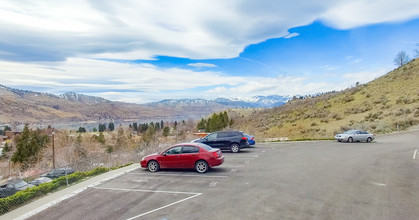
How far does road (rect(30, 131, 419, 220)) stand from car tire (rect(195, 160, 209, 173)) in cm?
36

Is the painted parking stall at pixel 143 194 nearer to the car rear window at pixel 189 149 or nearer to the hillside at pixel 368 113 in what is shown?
the car rear window at pixel 189 149

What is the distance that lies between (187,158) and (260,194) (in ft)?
16.4

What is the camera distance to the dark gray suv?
20.4 meters

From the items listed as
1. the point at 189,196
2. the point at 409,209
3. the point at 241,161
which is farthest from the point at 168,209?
the point at 241,161

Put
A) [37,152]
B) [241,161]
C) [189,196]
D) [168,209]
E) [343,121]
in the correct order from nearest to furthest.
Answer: [168,209], [189,196], [241,161], [343,121], [37,152]

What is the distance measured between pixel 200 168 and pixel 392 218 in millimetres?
8304

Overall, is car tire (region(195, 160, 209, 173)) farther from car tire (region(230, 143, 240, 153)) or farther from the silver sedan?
the silver sedan

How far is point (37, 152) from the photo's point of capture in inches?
2119

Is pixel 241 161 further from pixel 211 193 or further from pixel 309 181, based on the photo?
pixel 211 193

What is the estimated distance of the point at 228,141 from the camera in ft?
67.0

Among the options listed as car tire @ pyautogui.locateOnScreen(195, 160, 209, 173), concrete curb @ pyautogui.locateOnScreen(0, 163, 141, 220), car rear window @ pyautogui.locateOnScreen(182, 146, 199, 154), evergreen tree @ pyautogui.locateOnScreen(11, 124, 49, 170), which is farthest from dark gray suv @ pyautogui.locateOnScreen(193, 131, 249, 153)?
A: evergreen tree @ pyautogui.locateOnScreen(11, 124, 49, 170)

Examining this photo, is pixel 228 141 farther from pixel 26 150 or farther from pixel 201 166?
pixel 26 150

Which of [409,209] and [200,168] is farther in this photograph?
[200,168]

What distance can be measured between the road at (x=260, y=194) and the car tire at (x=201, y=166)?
14.1 inches
